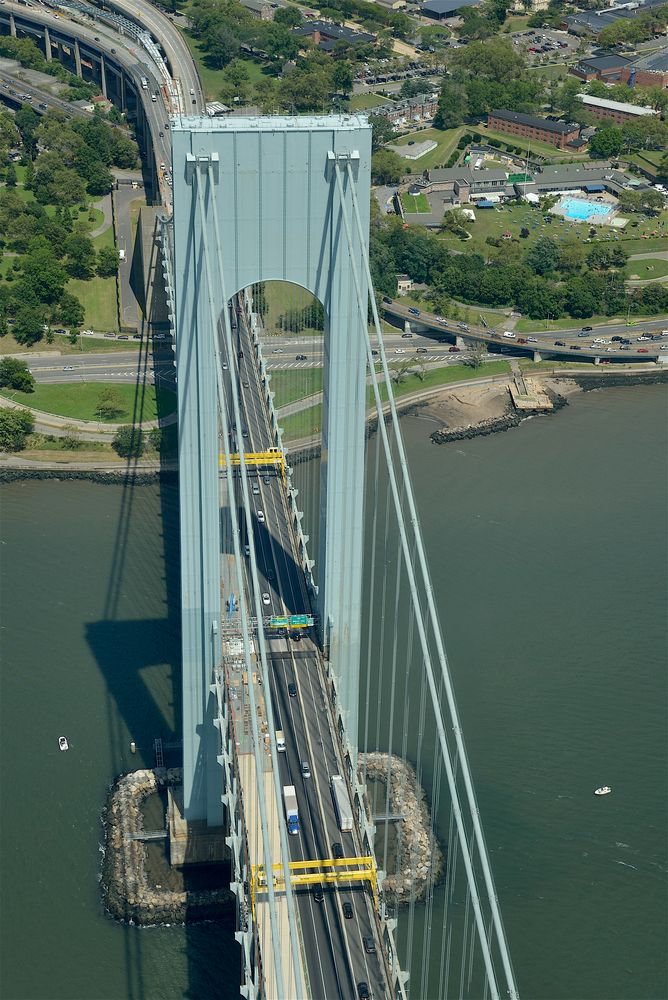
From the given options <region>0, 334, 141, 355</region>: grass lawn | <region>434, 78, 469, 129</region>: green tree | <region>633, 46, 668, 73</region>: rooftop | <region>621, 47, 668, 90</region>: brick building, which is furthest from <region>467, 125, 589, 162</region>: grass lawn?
<region>0, 334, 141, 355</region>: grass lawn

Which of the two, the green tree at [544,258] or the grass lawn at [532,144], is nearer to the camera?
the green tree at [544,258]

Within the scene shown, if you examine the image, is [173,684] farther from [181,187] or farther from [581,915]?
[181,187]

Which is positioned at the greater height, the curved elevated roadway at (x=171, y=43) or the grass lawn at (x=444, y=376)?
the curved elevated roadway at (x=171, y=43)

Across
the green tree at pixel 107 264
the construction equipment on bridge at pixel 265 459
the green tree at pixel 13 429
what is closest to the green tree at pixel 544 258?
the green tree at pixel 107 264

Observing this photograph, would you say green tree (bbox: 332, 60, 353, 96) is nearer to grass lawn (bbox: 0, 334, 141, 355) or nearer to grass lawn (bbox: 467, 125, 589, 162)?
grass lawn (bbox: 467, 125, 589, 162)

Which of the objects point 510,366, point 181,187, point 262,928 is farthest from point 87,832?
point 510,366

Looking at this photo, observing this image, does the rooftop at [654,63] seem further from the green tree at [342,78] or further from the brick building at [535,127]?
the green tree at [342,78]
